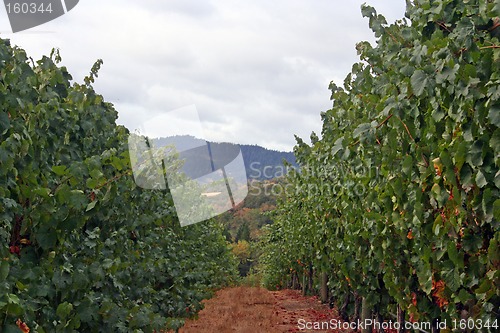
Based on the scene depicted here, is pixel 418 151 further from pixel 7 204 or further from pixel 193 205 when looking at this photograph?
pixel 193 205

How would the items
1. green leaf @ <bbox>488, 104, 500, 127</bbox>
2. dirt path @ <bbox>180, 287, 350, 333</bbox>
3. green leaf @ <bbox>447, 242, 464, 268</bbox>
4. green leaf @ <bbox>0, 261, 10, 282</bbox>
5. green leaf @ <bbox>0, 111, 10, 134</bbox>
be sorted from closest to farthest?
green leaf @ <bbox>0, 261, 10, 282</bbox> → green leaf @ <bbox>488, 104, 500, 127</bbox> → green leaf @ <bbox>0, 111, 10, 134</bbox> → green leaf @ <bbox>447, 242, 464, 268</bbox> → dirt path @ <bbox>180, 287, 350, 333</bbox>

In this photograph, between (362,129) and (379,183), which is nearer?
(362,129)

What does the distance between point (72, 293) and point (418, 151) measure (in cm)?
331

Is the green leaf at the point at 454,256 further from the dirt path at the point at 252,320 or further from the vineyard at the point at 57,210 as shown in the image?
the dirt path at the point at 252,320

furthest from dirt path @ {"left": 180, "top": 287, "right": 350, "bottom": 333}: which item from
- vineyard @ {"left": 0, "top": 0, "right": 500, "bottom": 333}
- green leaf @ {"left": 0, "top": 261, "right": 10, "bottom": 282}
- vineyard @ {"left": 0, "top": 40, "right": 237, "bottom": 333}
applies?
green leaf @ {"left": 0, "top": 261, "right": 10, "bottom": 282}

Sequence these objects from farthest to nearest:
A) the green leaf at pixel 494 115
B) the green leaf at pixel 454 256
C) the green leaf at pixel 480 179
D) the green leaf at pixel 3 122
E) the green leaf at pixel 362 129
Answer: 1. the green leaf at pixel 454 256
2. the green leaf at pixel 362 129
3. the green leaf at pixel 3 122
4. the green leaf at pixel 480 179
5. the green leaf at pixel 494 115

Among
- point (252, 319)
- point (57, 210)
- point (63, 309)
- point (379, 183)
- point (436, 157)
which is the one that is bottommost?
point (252, 319)

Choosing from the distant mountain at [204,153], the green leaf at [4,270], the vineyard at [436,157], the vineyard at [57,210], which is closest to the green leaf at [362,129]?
the vineyard at [436,157]

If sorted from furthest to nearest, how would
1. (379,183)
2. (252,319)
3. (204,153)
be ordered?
(252,319), (204,153), (379,183)

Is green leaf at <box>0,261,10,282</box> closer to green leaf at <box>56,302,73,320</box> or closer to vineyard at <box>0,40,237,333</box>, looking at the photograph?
vineyard at <box>0,40,237,333</box>

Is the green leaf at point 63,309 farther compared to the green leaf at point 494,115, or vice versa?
the green leaf at point 63,309

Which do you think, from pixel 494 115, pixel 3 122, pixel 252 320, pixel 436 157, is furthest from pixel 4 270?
pixel 252 320

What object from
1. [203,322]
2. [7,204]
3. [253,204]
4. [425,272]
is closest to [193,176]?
[203,322]

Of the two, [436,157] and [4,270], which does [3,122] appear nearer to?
[4,270]
